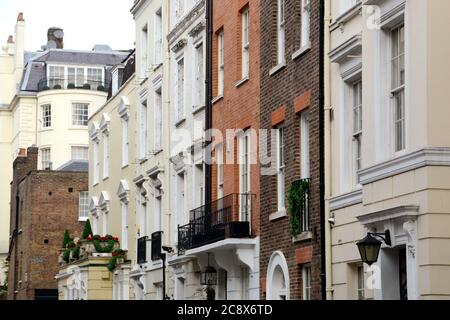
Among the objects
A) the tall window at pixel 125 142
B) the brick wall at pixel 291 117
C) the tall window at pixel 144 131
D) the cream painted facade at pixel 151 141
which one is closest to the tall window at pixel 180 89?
the cream painted facade at pixel 151 141

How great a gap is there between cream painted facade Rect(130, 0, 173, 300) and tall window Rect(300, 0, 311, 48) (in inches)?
535

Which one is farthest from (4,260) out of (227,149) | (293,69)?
(293,69)

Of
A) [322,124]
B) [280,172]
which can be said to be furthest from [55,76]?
[322,124]

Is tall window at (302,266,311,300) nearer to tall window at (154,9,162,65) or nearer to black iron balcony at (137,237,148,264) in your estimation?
black iron balcony at (137,237,148,264)

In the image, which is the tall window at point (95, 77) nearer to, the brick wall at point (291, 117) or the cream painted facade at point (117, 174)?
the cream painted facade at point (117, 174)

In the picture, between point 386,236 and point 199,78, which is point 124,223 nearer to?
point 199,78

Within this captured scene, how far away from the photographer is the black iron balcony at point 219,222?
28.8 metres

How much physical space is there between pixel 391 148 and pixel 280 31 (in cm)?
864

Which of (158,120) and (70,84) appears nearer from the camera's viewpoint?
(158,120)

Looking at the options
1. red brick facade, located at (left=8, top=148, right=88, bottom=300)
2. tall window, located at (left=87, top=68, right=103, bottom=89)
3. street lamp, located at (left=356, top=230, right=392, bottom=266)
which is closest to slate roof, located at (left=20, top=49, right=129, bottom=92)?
tall window, located at (left=87, top=68, right=103, bottom=89)

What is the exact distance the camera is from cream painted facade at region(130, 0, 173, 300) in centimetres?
3875

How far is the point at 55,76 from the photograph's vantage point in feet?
291
